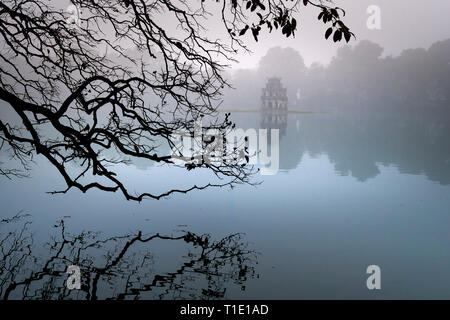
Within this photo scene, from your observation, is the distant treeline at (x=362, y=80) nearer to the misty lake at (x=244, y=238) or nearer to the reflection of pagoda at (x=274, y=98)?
the reflection of pagoda at (x=274, y=98)

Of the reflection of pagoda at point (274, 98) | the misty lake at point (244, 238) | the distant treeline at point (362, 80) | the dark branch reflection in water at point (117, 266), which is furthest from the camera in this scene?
the reflection of pagoda at point (274, 98)

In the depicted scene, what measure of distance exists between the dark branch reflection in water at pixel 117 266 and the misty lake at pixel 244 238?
3 cm

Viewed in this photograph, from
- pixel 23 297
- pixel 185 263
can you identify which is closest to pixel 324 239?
pixel 185 263

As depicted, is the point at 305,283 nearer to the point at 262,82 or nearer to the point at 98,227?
the point at 98,227

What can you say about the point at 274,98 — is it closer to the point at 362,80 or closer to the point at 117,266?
the point at 362,80

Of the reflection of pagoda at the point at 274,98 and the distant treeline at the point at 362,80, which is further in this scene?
the reflection of pagoda at the point at 274,98

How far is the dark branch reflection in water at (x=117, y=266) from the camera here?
7.30 metres

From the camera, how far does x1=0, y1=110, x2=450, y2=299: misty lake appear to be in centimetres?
795

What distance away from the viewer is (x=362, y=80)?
332ft

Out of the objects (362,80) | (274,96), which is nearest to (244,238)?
(274,96)

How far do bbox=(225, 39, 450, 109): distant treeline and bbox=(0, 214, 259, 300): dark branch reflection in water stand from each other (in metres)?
Answer: 86.3

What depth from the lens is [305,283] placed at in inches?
330

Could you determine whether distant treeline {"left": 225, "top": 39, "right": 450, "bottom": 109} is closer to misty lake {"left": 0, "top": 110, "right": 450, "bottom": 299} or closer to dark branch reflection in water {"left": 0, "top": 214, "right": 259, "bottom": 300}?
misty lake {"left": 0, "top": 110, "right": 450, "bottom": 299}

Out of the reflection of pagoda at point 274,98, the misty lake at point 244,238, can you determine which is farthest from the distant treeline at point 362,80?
the misty lake at point 244,238
